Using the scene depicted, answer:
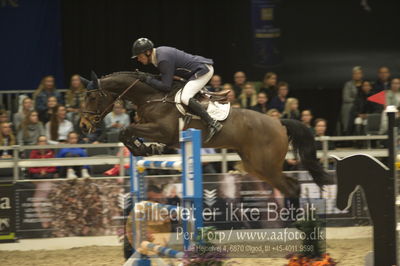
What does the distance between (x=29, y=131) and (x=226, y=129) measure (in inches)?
110

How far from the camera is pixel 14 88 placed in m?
10.7

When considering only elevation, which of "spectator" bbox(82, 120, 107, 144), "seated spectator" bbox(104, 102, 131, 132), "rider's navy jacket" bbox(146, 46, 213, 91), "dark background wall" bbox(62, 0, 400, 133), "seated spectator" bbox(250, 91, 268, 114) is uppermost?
"dark background wall" bbox(62, 0, 400, 133)

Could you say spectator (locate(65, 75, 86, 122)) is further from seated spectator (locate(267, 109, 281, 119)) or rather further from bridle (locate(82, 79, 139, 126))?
seated spectator (locate(267, 109, 281, 119))

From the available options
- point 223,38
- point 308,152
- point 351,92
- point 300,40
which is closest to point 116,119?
point 308,152

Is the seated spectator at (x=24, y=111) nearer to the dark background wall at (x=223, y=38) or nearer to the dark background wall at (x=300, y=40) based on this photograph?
the dark background wall at (x=223, y=38)

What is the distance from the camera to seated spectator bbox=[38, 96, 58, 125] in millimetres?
8602

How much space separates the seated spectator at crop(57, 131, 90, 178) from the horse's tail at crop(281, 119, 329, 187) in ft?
8.37

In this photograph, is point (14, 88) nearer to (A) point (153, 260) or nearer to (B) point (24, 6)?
(B) point (24, 6)

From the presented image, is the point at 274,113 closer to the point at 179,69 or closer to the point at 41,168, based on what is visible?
the point at 179,69

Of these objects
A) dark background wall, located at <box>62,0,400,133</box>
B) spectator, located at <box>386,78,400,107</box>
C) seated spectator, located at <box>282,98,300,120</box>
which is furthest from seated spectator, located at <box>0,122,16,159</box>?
spectator, located at <box>386,78,400,107</box>

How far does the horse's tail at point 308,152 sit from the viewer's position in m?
7.36

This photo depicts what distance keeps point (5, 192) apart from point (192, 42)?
4886mm

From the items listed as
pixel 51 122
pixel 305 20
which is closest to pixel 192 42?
pixel 305 20

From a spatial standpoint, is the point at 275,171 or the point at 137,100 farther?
the point at 275,171
